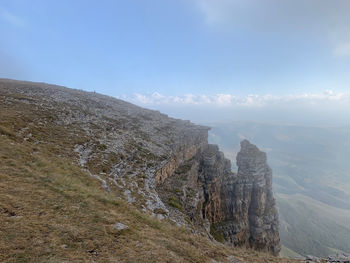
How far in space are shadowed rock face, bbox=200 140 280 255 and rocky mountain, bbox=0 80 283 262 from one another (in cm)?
35

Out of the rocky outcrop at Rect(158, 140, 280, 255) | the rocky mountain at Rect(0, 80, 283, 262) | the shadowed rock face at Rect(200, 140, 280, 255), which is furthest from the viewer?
the shadowed rock face at Rect(200, 140, 280, 255)

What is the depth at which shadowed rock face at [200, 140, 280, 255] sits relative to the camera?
5541 cm

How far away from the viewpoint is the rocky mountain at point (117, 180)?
12977 millimetres

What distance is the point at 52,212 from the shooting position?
1279cm

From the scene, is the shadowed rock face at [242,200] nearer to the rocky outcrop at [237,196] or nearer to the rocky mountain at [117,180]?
the rocky outcrop at [237,196]

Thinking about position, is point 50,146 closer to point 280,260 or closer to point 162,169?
point 162,169

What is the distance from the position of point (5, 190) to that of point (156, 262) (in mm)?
12220

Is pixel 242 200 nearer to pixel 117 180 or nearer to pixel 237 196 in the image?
pixel 237 196

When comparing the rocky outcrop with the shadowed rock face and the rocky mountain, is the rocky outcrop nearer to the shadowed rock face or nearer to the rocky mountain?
the shadowed rock face

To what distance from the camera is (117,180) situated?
25031 mm

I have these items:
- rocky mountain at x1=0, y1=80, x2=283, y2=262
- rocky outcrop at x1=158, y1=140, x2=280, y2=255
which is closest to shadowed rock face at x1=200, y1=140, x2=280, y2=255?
rocky outcrop at x1=158, y1=140, x2=280, y2=255

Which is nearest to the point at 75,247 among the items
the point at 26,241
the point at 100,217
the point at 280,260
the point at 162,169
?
the point at 26,241

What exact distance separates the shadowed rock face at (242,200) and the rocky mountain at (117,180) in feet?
1.15

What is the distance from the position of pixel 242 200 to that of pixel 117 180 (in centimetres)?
5657
